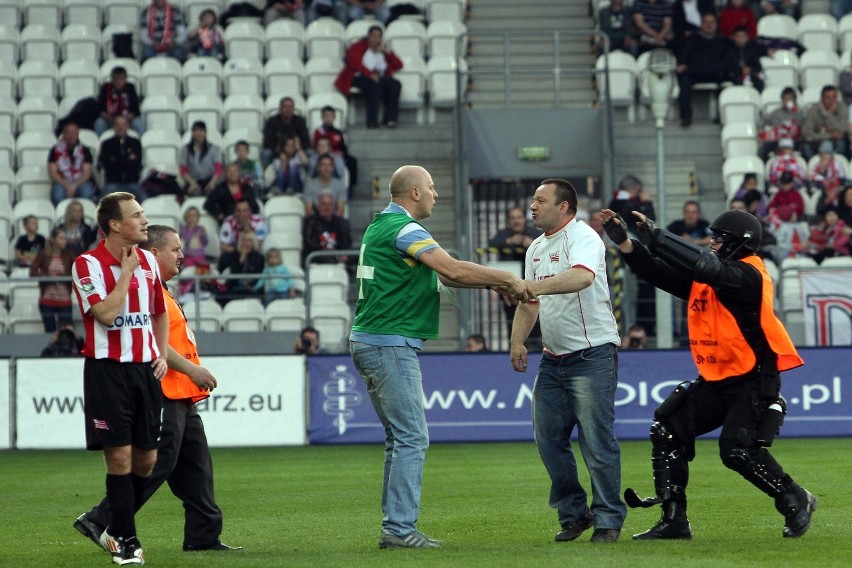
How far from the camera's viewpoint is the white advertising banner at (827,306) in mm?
18016

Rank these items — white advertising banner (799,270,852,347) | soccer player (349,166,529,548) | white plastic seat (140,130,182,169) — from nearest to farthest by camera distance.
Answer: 1. soccer player (349,166,529,548)
2. white advertising banner (799,270,852,347)
3. white plastic seat (140,130,182,169)

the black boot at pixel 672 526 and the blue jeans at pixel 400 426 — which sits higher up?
the blue jeans at pixel 400 426

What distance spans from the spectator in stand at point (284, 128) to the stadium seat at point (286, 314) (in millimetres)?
3131

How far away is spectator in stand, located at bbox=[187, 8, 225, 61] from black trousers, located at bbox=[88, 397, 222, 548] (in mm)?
15372

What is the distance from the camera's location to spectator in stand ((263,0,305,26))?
77.8 ft

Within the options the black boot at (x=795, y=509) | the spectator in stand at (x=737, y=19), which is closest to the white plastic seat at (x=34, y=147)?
the spectator in stand at (x=737, y=19)

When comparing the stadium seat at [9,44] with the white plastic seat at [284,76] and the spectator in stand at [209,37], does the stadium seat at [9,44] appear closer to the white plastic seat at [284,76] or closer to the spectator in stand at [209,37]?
the spectator in stand at [209,37]

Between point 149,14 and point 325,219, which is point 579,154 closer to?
point 325,219

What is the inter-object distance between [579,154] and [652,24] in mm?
2716

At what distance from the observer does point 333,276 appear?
19062mm

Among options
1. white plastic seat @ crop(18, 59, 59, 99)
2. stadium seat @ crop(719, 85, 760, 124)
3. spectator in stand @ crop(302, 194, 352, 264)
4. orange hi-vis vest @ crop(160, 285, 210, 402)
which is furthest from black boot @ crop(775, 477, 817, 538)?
white plastic seat @ crop(18, 59, 59, 99)

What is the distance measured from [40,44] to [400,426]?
17.9 m

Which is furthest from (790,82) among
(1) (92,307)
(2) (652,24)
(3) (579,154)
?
(1) (92,307)

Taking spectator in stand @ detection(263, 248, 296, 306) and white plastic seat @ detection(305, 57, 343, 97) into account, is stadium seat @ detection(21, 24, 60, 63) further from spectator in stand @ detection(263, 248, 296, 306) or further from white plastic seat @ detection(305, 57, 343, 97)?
spectator in stand @ detection(263, 248, 296, 306)
